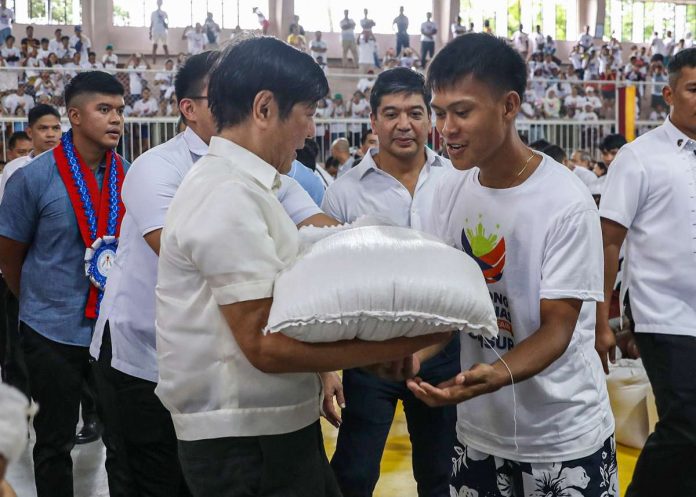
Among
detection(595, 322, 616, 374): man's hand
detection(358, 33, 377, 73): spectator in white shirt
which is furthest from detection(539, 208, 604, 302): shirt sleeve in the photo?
detection(358, 33, 377, 73): spectator in white shirt

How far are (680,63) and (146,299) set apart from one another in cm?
194

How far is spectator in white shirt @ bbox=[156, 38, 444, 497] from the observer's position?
1656 millimetres

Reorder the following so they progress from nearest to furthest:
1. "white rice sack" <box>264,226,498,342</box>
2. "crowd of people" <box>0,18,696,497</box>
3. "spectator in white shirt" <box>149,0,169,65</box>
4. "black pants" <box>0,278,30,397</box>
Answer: "white rice sack" <box>264,226,498,342</box>
"crowd of people" <box>0,18,696,497</box>
"black pants" <box>0,278,30,397</box>
"spectator in white shirt" <box>149,0,169,65</box>

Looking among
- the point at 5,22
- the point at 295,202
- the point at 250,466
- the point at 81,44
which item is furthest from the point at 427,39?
the point at 250,466

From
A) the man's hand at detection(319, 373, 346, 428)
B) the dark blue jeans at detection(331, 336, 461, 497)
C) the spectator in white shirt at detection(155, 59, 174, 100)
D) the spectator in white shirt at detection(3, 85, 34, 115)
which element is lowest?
the dark blue jeans at detection(331, 336, 461, 497)

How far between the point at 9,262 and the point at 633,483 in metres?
2.29

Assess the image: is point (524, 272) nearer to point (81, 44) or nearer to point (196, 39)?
point (81, 44)

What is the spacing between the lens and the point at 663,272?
3.05 meters

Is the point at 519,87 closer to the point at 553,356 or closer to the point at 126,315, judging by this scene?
the point at 553,356

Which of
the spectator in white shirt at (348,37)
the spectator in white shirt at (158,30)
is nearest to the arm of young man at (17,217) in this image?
the spectator in white shirt at (158,30)

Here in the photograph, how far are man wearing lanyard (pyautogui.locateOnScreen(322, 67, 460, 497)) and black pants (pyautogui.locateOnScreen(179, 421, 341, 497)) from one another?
1242mm

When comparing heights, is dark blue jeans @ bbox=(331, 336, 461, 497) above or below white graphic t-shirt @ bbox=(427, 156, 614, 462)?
below

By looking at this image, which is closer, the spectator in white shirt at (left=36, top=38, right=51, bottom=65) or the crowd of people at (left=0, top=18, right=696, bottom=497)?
the crowd of people at (left=0, top=18, right=696, bottom=497)

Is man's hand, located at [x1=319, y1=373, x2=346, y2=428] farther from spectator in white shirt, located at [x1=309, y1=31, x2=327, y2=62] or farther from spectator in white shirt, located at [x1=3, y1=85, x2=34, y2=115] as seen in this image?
spectator in white shirt, located at [x1=309, y1=31, x2=327, y2=62]
